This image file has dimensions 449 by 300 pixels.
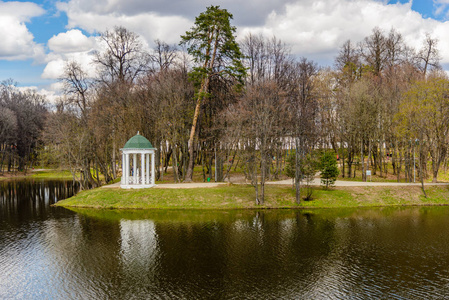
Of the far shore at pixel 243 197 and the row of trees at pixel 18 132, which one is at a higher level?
the row of trees at pixel 18 132

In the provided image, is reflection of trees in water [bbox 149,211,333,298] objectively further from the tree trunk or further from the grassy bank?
the grassy bank

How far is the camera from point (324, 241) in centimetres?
2181

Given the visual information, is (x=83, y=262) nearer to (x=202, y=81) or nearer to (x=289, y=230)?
(x=289, y=230)

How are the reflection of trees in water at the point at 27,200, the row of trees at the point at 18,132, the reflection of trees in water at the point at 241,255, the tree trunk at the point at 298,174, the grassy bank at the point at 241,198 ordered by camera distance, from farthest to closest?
the row of trees at the point at 18,132, the tree trunk at the point at 298,174, the grassy bank at the point at 241,198, the reflection of trees in water at the point at 27,200, the reflection of trees in water at the point at 241,255

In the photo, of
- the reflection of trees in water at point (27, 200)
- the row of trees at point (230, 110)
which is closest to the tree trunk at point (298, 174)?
the row of trees at point (230, 110)

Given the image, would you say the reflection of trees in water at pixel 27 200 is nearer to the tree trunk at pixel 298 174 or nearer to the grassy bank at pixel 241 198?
the grassy bank at pixel 241 198

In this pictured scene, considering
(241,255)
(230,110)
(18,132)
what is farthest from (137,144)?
(18,132)

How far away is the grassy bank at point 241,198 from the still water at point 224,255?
2.39 metres

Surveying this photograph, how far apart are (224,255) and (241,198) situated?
14.6m

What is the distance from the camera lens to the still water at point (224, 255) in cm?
1491

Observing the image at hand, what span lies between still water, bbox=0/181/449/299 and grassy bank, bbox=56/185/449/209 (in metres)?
2.39

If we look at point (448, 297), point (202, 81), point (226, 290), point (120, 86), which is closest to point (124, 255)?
point (226, 290)

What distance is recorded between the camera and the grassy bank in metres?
32.8

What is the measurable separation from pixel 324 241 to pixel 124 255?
12214mm
